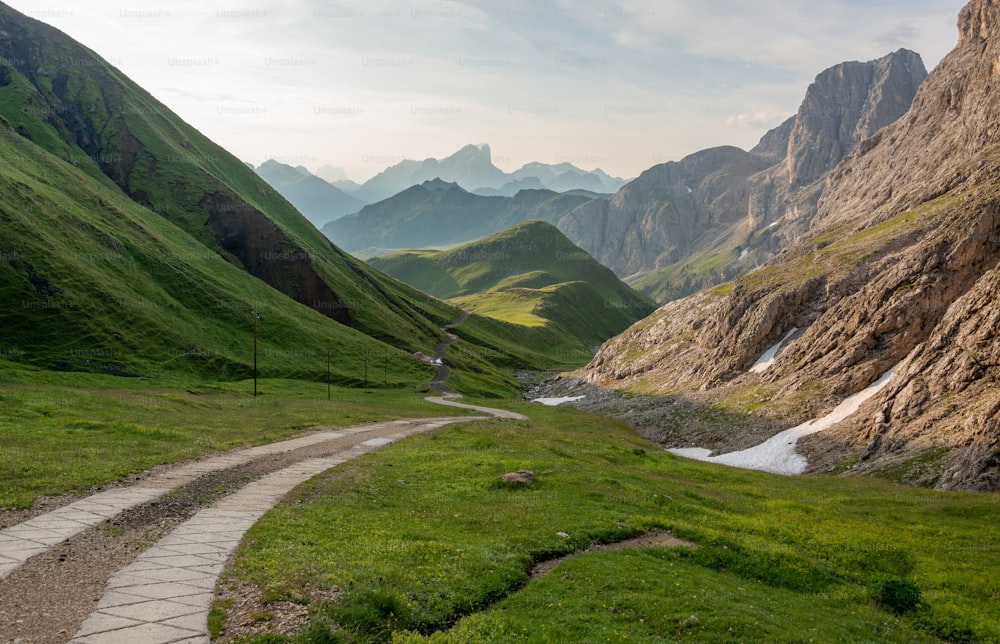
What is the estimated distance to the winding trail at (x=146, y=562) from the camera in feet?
40.6

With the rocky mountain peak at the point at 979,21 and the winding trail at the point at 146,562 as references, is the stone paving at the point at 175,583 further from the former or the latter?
the rocky mountain peak at the point at 979,21

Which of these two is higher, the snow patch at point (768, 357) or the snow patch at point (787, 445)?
the snow patch at point (768, 357)

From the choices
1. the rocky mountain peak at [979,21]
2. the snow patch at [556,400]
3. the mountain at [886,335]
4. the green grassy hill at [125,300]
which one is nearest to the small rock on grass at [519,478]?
the mountain at [886,335]

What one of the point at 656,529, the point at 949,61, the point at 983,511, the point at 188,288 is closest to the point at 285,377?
the point at 188,288

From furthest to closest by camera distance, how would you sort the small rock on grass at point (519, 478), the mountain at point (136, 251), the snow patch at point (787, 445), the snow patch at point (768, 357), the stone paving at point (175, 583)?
the mountain at point (136, 251), the snow patch at point (768, 357), the snow patch at point (787, 445), the small rock on grass at point (519, 478), the stone paving at point (175, 583)

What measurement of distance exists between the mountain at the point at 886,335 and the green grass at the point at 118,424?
4972 centimetres

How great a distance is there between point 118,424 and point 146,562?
27.6 m

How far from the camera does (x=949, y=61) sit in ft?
626

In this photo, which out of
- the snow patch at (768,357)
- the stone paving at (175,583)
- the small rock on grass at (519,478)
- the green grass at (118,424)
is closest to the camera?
the stone paving at (175,583)

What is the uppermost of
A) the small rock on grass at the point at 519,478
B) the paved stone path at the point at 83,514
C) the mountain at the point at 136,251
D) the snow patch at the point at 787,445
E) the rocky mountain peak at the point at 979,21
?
the rocky mountain peak at the point at 979,21

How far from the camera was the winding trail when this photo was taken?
1237cm

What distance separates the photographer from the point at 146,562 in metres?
16.3

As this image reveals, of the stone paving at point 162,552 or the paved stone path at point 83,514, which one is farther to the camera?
the paved stone path at point 83,514

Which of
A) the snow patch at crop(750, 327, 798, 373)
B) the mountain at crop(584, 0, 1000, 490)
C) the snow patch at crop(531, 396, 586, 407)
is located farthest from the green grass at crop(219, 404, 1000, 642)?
the snow patch at crop(531, 396, 586, 407)
